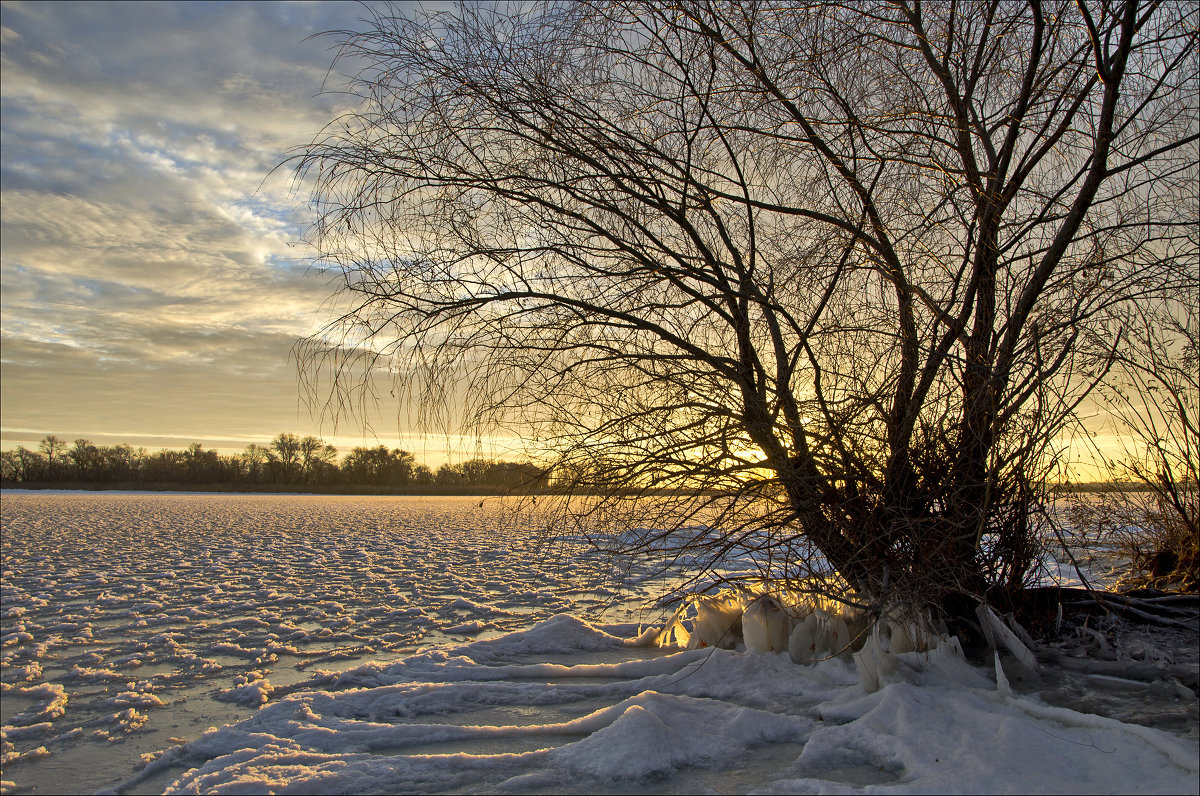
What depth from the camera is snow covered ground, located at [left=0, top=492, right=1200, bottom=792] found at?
2709 millimetres

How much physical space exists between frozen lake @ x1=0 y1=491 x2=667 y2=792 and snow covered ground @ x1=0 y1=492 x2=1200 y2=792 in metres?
0.03

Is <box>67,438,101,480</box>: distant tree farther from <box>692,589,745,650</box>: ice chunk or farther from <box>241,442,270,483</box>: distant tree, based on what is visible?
<box>692,589,745,650</box>: ice chunk

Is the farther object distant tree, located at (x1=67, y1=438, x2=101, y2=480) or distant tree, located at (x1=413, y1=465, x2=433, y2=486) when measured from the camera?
distant tree, located at (x1=67, y1=438, x2=101, y2=480)

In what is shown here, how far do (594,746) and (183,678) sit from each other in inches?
119

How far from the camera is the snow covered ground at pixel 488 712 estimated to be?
107 inches

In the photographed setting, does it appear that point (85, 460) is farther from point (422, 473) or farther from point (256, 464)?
point (422, 473)

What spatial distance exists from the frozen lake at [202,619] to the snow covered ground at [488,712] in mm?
25

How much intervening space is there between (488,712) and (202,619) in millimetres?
3756

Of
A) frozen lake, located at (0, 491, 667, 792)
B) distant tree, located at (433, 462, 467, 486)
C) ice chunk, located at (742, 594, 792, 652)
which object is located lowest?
frozen lake, located at (0, 491, 667, 792)

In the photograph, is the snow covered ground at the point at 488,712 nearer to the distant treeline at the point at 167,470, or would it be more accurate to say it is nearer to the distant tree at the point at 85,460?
the distant treeline at the point at 167,470

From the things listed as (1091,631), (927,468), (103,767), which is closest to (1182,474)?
(1091,631)

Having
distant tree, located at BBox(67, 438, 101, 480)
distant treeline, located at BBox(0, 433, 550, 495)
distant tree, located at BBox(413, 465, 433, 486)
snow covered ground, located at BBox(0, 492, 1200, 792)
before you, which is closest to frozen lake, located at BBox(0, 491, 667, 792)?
snow covered ground, located at BBox(0, 492, 1200, 792)

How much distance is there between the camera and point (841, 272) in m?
4.46

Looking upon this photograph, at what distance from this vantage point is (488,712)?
12.2 feet
